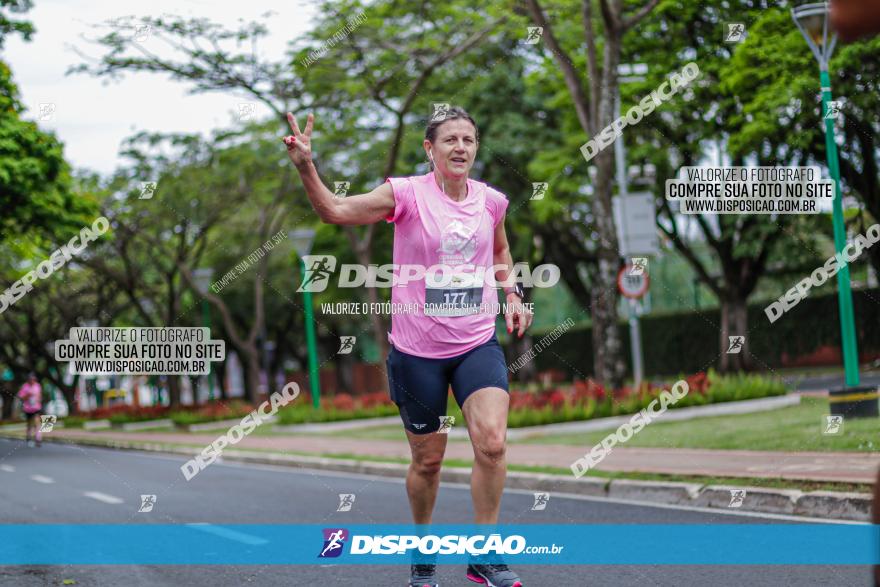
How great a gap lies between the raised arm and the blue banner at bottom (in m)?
1.78

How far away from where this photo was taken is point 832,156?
12148mm

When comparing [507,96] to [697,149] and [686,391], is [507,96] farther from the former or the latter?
[686,391]

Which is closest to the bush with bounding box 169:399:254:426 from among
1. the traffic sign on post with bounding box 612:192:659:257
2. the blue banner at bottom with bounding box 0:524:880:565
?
the traffic sign on post with bounding box 612:192:659:257

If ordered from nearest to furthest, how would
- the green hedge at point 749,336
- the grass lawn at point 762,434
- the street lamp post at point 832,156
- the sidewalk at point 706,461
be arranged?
the sidewalk at point 706,461 → the grass lawn at point 762,434 → the street lamp post at point 832,156 → the green hedge at point 749,336

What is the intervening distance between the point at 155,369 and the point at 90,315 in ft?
95.2

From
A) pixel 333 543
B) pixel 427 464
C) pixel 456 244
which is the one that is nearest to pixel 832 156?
pixel 333 543

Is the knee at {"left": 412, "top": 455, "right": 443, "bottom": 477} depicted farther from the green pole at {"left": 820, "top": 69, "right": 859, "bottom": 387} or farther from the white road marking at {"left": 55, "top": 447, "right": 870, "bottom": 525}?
the green pole at {"left": 820, "top": 69, "right": 859, "bottom": 387}

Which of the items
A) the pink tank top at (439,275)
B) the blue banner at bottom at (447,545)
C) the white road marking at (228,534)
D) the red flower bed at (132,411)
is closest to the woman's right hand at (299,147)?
the pink tank top at (439,275)

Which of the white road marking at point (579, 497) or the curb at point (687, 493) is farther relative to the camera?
the white road marking at point (579, 497)

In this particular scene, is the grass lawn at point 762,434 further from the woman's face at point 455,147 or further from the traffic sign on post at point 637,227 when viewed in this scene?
the woman's face at point 455,147

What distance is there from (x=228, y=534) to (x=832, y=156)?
7.79 meters

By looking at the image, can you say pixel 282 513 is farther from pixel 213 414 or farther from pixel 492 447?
pixel 213 414

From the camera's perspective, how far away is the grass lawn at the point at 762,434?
33.4 feet

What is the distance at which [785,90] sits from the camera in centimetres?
2164
